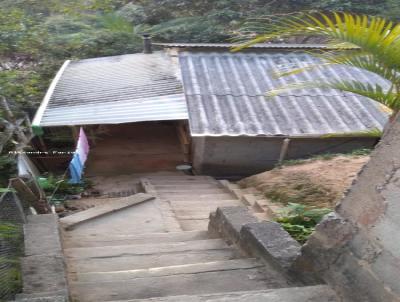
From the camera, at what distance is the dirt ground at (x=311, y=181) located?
5.56 meters

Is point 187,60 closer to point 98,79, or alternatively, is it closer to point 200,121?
point 98,79

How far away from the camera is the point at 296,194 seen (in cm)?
588

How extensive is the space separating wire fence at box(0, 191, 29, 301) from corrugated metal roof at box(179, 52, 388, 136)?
4190 millimetres

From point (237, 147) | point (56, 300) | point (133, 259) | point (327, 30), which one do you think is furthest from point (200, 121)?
point (56, 300)

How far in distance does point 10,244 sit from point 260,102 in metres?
6.16

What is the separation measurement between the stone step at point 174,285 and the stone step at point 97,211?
2248mm

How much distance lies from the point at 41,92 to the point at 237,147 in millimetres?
5445

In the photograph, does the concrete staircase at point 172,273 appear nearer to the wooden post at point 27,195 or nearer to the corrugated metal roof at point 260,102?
the wooden post at point 27,195

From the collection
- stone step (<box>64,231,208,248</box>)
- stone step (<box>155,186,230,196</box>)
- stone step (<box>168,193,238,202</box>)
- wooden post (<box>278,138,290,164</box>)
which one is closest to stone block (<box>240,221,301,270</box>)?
stone step (<box>64,231,208,248</box>)

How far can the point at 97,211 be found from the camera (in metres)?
5.41

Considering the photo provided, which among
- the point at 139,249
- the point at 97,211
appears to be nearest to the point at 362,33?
the point at 139,249

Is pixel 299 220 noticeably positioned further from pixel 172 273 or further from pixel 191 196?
pixel 191 196

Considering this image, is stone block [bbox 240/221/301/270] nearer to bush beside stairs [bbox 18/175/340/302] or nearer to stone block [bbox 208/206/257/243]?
bush beside stairs [bbox 18/175/340/302]

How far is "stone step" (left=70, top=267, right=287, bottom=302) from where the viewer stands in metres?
2.50
